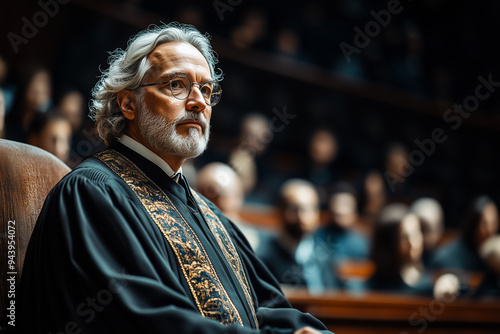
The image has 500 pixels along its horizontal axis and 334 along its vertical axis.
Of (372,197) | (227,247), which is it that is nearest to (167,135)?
(227,247)

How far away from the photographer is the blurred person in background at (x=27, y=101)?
3674 mm

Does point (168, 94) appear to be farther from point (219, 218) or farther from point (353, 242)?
point (353, 242)

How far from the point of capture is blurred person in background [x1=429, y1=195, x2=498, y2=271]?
527cm

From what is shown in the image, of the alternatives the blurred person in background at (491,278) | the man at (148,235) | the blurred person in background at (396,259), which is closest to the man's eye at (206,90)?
the man at (148,235)

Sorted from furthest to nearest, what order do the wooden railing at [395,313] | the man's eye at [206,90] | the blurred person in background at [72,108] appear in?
the blurred person in background at [72,108] < the wooden railing at [395,313] < the man's eye at [206,90]

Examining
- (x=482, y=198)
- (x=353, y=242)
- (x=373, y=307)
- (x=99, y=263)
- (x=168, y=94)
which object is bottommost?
(x=353, y=242)

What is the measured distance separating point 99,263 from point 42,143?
2173mm

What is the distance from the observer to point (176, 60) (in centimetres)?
189

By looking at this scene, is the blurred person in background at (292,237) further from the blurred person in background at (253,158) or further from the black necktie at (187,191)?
the black necktie at (187,191)

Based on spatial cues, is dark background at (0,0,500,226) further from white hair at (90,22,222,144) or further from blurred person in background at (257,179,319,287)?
white hair at (90,22,222,144)

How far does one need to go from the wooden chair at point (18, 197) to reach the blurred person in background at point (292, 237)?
2204mm

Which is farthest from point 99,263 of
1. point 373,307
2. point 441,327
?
point 441,327

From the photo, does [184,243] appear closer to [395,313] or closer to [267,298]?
[267,298]

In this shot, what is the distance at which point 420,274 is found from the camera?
14.6 ft
